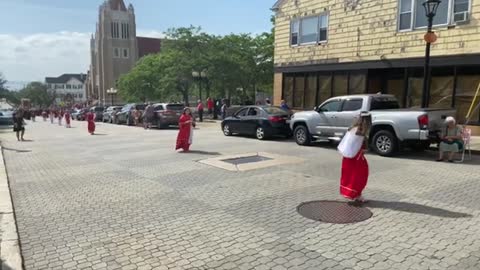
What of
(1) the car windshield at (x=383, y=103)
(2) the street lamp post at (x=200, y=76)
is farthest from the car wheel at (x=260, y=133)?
(2) the street lamp post at (x=200, y=76)

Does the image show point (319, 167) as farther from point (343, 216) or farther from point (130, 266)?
point (130, 266)

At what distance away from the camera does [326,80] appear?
2038cm

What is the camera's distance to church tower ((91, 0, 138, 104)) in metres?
100

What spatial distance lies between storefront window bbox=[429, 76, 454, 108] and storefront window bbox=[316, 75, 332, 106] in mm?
4972

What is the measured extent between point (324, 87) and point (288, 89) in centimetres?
262

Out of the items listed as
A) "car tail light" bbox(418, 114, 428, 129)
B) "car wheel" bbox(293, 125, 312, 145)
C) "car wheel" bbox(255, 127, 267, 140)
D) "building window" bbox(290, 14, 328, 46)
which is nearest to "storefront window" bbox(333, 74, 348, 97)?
"building window" bbox(290, 14, 328, 46)

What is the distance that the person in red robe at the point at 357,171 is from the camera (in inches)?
247

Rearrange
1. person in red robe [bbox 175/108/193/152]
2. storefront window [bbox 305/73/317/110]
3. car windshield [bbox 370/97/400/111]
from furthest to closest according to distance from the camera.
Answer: storefront window [bbox 305/73/317/110] < person in red robe [bbox 175/108/193/152] < car windshield [bbox 370/97/400/111]

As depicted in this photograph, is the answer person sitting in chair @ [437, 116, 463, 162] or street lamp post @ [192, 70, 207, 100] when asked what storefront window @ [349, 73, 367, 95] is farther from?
street lamp post @ [192, 70, 207, 100]

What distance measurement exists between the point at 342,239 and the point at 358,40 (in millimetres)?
15499

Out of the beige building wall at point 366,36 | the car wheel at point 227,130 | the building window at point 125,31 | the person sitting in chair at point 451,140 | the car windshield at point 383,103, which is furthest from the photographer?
the building window at point 125,31

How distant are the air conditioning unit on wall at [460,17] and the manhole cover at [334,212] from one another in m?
12.3

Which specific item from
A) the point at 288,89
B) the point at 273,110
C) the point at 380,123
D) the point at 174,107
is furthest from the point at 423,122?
the point at 174,107

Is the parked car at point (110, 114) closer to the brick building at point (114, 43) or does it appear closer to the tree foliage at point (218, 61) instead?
the tree foliage at point (218, 61)
